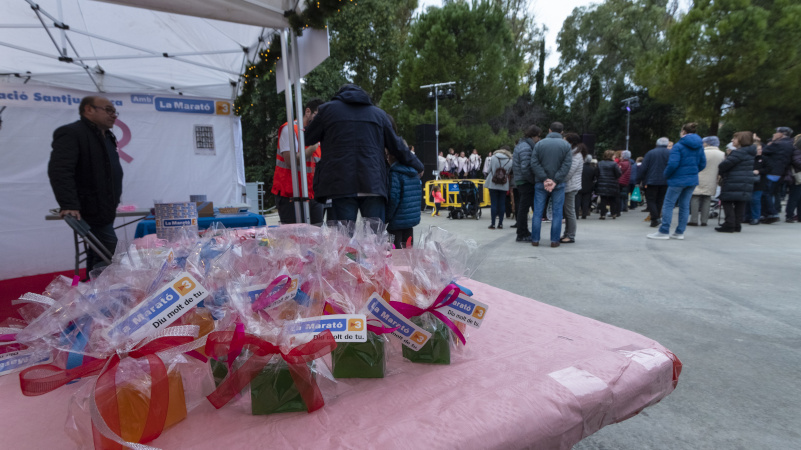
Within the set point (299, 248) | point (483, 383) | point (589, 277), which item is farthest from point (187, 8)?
point (589, 277)

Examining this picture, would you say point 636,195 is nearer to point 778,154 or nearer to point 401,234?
point 778,154

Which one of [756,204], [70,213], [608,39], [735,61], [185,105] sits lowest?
[756,204]

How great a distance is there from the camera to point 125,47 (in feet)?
16.7

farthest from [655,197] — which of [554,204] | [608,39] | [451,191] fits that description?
[608,39]

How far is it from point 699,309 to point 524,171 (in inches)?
141

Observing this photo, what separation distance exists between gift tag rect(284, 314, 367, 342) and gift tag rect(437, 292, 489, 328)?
240mm

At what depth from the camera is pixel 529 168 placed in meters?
6.72

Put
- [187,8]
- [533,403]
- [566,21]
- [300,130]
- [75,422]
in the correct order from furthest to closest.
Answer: [566,21], [300,130], [187,8], [533,403], [75,422]

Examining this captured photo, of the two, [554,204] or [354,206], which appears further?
[554,204]

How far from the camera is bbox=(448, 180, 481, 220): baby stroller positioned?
11.0 metres

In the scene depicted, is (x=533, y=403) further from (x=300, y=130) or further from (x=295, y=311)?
(x=300, y=130)

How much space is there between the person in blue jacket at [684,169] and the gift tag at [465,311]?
7.28 m

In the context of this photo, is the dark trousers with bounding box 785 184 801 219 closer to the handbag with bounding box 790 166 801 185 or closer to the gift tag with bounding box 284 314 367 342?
the handbag with bounding box 790 166 801 185

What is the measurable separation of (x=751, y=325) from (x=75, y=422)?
425cm
